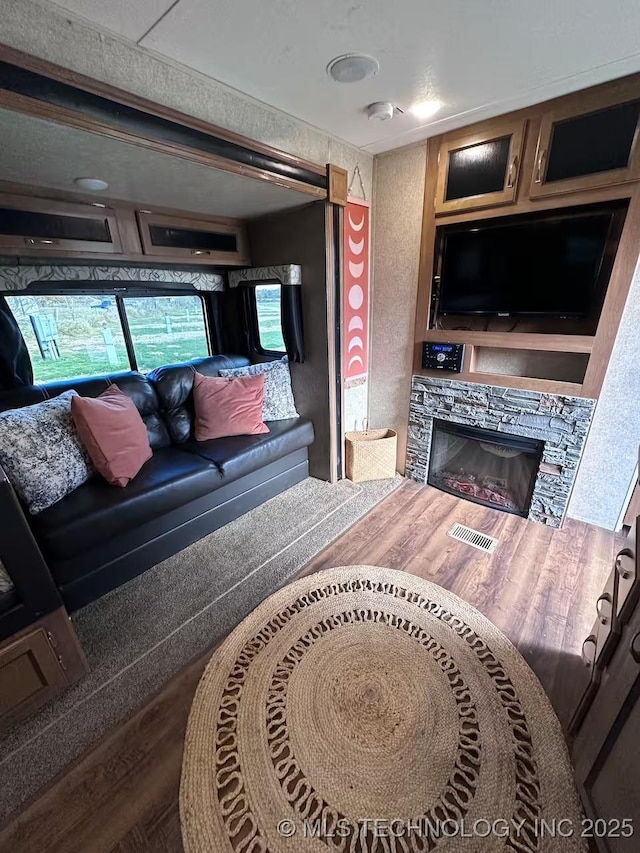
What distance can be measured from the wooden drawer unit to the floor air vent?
2068 millimetres

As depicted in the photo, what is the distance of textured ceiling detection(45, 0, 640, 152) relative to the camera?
1.17 meters

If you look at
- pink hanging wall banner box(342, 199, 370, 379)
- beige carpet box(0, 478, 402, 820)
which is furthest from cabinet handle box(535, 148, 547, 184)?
beige carpet box(0, 478, 402, 820)

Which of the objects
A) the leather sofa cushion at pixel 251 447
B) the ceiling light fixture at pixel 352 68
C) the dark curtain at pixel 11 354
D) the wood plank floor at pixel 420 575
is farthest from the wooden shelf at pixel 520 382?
the dark curtain at pixel 11 354

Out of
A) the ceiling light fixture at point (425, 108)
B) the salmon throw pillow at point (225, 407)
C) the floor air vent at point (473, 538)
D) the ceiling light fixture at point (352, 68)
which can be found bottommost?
the floor air vent at point (473, 538)

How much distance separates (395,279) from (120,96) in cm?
186

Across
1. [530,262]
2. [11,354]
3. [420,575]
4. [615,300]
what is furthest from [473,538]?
[11,354]

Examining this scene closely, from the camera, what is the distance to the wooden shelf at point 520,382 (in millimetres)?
2082

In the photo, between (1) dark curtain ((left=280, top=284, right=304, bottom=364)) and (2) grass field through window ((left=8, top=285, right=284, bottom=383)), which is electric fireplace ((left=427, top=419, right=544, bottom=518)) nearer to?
(1) dark curtain ((left=280, top=284, right=304, bottom=364))

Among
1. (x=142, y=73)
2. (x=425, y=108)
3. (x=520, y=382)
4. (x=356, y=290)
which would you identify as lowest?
(x=520, y=382)

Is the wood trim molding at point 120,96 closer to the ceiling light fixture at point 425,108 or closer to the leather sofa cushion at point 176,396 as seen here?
the ceiling light fixture at point 425,108

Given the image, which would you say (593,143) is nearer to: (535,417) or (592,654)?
(535,417)

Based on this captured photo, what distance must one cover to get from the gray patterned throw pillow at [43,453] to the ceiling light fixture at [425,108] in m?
2.47

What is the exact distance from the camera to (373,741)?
4.00 ft

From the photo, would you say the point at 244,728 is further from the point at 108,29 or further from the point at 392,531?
the point at 108,29
